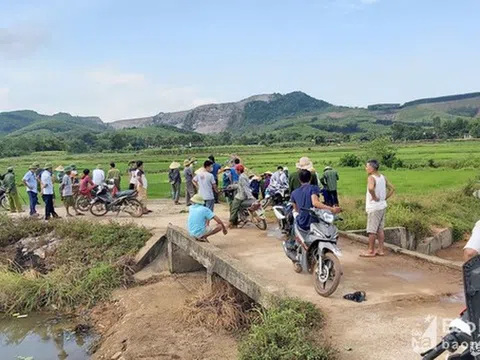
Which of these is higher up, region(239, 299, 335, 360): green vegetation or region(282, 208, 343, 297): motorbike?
region(282, 208, 343, 297): motorbike

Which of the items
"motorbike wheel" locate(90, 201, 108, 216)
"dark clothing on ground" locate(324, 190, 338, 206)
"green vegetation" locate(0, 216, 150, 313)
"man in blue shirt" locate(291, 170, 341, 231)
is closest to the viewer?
"man in blue shirt" locate(291, 170, 341, 231)

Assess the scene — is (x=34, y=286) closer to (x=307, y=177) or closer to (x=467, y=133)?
(x=307, y=177)

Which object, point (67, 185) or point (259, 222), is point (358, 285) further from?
point (67, 185)

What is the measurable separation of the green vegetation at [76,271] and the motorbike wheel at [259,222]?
2616mm

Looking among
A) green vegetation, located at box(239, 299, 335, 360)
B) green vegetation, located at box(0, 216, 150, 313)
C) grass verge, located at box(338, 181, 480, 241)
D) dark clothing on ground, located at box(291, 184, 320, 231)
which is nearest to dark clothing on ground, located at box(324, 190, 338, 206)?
grass verge, located at box(338, 181, 480, 241)

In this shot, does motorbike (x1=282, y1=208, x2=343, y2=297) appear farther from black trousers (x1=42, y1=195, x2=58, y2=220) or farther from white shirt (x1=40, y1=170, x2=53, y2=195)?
black trousers (x1=42, y1=195, x2=58, y2=220)

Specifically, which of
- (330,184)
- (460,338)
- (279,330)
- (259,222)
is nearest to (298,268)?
(279,330)

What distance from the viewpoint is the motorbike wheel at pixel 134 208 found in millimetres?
14703

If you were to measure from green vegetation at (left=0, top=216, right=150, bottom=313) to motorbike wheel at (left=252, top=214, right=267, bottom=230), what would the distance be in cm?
262

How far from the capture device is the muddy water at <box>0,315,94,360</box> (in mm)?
8227

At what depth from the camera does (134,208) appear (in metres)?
14.9

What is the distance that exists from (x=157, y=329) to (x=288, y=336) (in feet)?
11.5

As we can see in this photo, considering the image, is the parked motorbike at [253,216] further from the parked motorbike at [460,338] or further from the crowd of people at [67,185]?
the parked motorbike at [460,338]

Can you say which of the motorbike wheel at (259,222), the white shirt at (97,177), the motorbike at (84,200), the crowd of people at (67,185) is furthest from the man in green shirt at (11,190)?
the motorbike wheel at (259,222)
